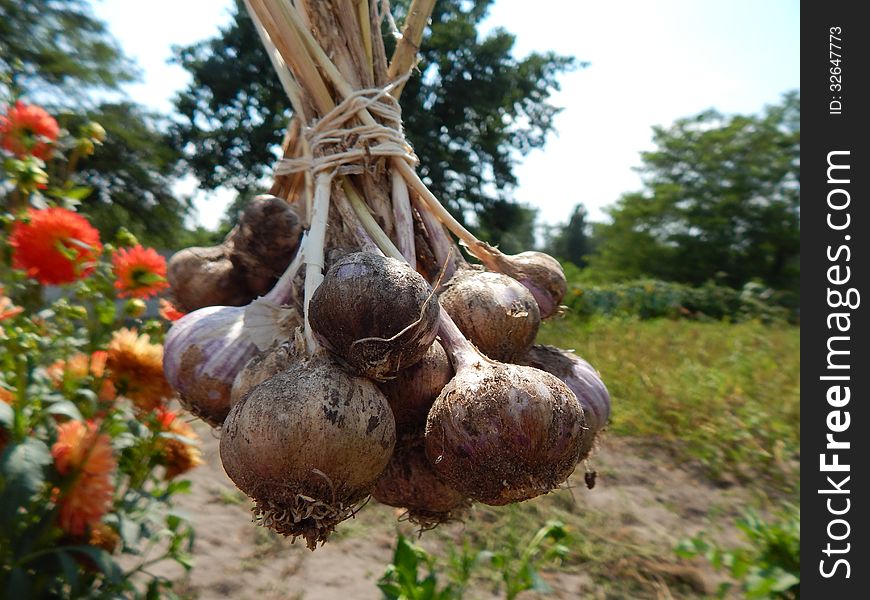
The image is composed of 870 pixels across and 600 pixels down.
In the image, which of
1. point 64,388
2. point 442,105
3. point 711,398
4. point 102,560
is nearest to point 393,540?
point 102,560

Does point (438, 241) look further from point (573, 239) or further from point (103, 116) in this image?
point (573, 239)

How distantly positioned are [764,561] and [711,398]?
67.9 inches

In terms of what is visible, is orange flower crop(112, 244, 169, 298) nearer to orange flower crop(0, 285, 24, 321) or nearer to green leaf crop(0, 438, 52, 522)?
orange flower crop(0, 285, 24, 321)

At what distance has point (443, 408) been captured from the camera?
41cm

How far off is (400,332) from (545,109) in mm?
8103

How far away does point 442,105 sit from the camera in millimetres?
6141

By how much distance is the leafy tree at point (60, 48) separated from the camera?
5352mm

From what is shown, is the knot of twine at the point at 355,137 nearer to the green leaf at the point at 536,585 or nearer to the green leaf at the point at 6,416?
the green leaf at the point at 6,416

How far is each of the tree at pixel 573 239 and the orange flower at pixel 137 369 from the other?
31.8m

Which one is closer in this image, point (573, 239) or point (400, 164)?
point (400, 164)

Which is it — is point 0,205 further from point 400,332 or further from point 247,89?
point 247,89

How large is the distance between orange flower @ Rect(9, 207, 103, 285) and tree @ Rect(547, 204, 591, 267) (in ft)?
105

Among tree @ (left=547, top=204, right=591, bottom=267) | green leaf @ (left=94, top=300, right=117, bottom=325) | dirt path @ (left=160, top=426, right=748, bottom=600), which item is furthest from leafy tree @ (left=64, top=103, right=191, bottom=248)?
tree @ (left=547, top=204, right=591, bottom=267)

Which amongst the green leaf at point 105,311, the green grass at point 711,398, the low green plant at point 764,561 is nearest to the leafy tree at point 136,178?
the green grass at point 711,398
